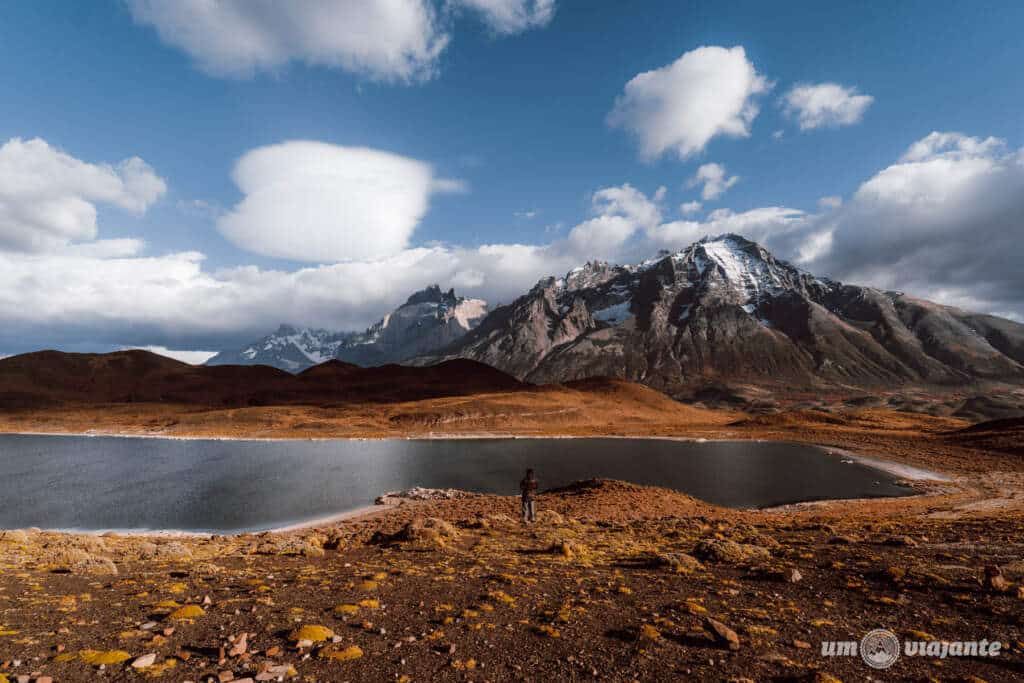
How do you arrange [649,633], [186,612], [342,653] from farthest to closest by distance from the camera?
[186,612]
[649,633]
[342,653]

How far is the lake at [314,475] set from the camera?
3841 cm

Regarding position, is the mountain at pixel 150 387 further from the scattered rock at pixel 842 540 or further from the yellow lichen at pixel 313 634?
the yellow lichen at pixel 313 634

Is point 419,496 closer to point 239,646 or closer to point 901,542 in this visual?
point 901,542

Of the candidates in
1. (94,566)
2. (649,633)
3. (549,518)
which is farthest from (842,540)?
(94,566)

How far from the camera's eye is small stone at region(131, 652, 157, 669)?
8539 millimetres

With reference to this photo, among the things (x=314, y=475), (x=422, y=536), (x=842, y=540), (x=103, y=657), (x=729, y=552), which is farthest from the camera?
(x=314, y=475)

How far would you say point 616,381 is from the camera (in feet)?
630

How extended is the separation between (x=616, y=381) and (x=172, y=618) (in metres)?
188

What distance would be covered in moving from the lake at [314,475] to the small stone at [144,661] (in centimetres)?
2730

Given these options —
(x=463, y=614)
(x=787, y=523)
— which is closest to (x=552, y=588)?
(x=463, y=614)

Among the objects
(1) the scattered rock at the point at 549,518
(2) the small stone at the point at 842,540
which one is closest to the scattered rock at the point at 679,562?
(2) the small stone at the point at 842,540

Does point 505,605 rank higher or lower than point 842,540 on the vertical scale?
higher

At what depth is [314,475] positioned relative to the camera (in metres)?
56.3

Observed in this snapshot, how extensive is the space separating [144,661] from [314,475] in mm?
51276
